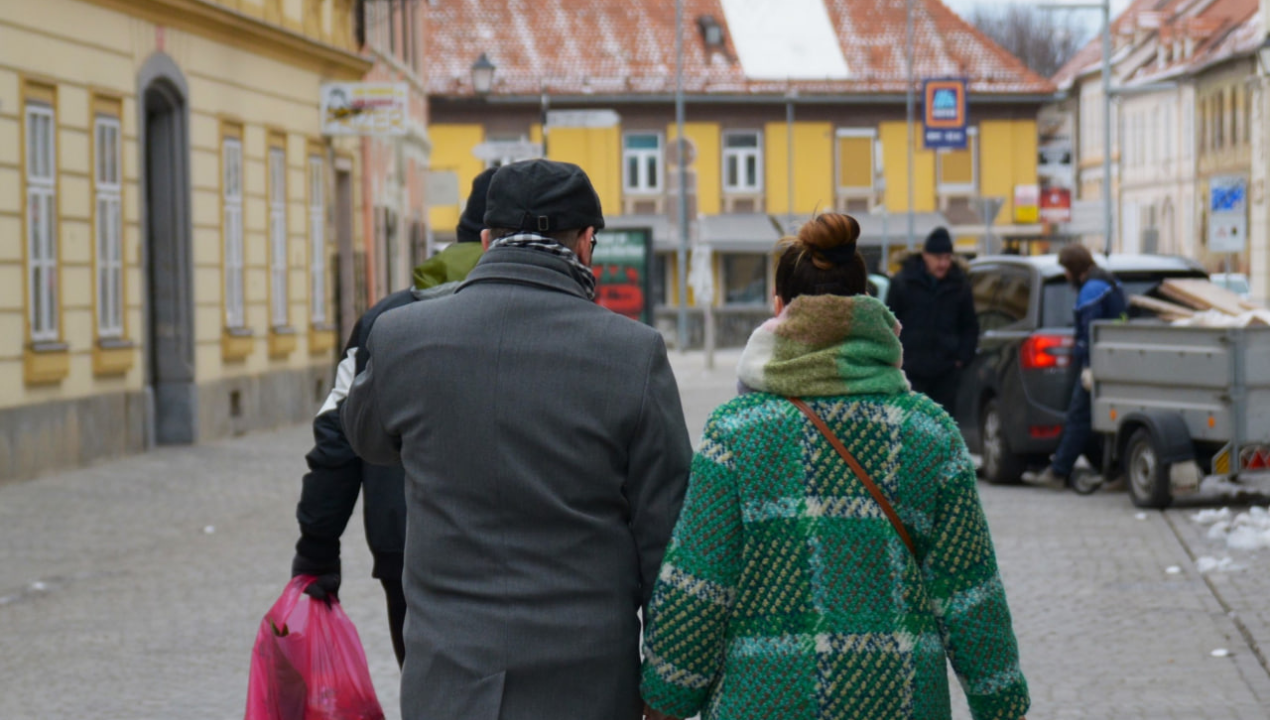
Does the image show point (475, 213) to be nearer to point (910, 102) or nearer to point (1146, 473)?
point (1146, 473)

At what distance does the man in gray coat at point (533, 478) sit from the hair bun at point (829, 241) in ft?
1.10

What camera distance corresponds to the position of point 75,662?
8.59 metres

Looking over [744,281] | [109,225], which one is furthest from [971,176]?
[109,225]

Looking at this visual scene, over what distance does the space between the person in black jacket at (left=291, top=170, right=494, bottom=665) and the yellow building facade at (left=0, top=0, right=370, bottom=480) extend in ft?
38.5

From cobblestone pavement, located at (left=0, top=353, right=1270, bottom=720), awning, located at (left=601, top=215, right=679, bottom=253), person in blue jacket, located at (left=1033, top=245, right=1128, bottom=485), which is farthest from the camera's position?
awning, located at (left=601, top=215, right=679, bottom=253)

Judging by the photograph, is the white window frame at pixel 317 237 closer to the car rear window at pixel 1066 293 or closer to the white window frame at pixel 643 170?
the car rear window at pixel 1066 293

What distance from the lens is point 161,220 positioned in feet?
69.7

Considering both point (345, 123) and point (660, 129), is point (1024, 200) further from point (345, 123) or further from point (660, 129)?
point (345, 123)

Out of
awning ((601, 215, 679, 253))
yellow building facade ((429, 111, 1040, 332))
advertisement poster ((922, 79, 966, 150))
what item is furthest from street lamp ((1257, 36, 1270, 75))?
awning ((601, 215, 679, 253))

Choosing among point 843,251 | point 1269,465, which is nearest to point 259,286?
point 1269,465

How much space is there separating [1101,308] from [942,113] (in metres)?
29.0

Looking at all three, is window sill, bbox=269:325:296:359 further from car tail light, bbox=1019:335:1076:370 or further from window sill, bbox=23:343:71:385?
car tail light, bbox=1019:335:1076:370

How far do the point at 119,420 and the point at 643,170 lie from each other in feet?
134

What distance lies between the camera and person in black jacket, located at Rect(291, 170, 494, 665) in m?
5.08
